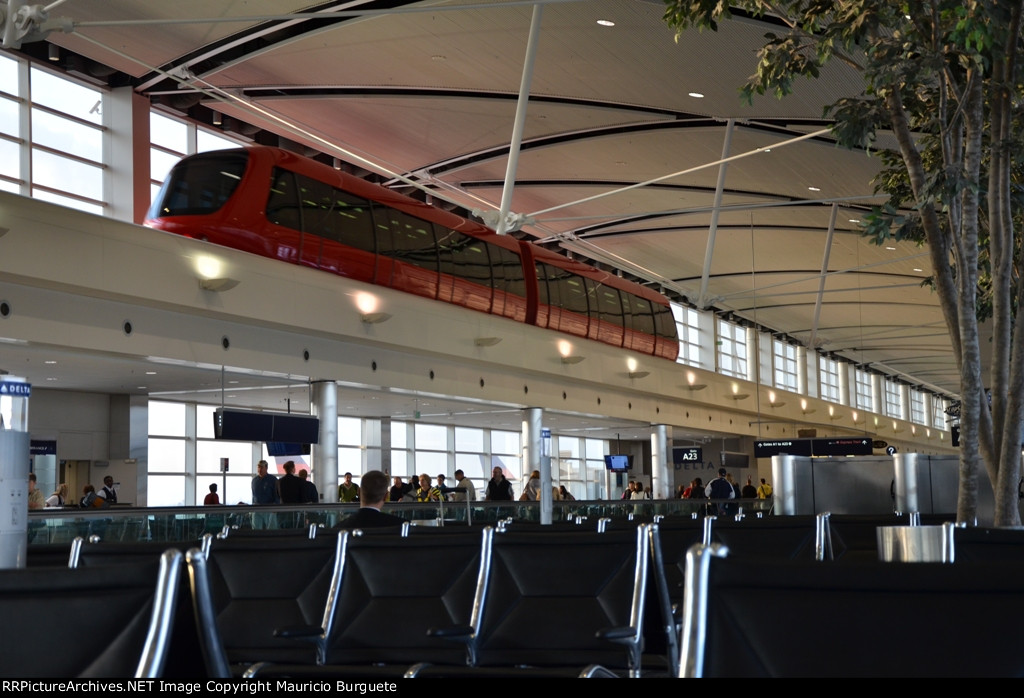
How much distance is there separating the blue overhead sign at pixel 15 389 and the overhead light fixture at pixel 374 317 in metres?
15.2

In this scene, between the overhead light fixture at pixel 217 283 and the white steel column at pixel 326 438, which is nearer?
the overhead light fixture at pixel 217 283

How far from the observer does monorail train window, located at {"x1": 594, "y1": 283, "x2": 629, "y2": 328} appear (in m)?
30.7

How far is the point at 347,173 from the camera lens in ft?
71.3

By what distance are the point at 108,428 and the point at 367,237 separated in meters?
8.99

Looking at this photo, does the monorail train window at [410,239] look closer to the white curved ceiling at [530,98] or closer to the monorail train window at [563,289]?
the white curved ceiling at [530,98]

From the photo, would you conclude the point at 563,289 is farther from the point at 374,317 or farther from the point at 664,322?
the point at 374,317

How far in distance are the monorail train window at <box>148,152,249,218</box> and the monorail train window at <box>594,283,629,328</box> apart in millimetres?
14517

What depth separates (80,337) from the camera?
15.5 metres

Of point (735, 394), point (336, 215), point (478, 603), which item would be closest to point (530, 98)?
point (336, 215)

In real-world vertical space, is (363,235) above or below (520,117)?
below

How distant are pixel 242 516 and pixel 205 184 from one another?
6440mm

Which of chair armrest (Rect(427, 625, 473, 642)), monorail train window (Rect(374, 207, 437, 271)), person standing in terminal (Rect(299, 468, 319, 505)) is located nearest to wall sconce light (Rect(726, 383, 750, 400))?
monorail train window (Rect(374, 207, 437, 271))

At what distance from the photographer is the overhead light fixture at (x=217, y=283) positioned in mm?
16938

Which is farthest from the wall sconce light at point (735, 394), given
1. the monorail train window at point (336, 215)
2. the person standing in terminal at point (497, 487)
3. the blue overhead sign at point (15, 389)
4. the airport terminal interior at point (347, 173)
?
the blue overhead sign at point (15, 389)
